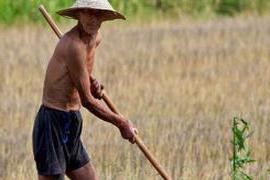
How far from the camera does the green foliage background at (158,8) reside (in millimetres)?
15664

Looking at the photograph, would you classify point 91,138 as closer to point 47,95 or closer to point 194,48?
point 47,95

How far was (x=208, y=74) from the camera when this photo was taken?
38.1 feet

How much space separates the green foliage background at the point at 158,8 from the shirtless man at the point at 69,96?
400 inches

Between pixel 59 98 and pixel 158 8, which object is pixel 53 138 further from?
pixel 158 8

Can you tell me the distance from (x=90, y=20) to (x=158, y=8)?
1287 cm

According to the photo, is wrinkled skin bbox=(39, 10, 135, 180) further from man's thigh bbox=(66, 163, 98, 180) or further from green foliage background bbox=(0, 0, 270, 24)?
green foliage background bbox=(0, 0, 270, 24)

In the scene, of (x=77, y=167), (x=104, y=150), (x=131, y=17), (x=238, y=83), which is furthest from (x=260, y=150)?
(x=131, y=17)

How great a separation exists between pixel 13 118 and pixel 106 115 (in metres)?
3.81

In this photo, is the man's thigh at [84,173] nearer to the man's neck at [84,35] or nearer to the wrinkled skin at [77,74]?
the wrinkled skin at [77,74]

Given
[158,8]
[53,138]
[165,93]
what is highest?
[53,138]

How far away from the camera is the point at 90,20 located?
4969mm

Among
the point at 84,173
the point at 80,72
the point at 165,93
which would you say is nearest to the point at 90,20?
the point at 80,72

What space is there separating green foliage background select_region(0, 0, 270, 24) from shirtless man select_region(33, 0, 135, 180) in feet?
33.3

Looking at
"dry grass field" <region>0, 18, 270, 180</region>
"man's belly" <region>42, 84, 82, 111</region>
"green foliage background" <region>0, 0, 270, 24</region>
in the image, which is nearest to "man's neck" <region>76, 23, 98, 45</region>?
"man's belly" <region>42, 84, 82, 111</region>
